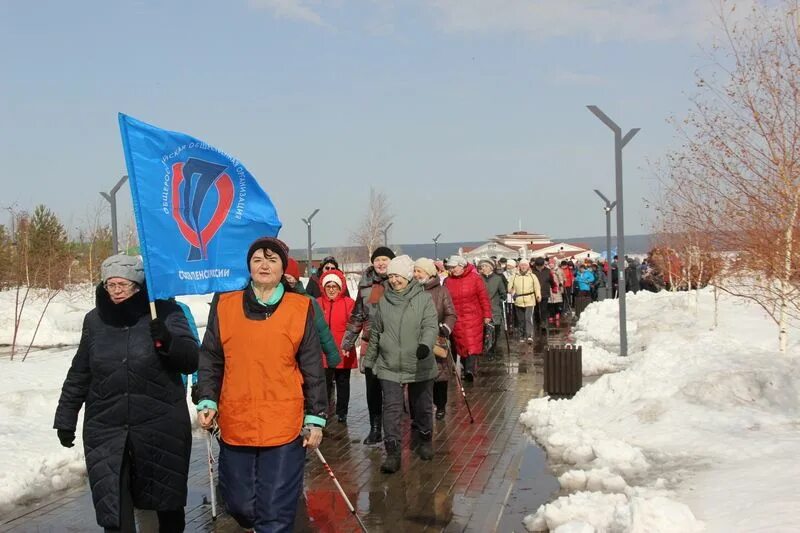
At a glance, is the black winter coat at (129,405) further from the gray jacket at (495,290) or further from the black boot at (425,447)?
the gray jacket at (495,290)

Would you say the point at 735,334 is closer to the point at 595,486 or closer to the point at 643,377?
the point at 643,377

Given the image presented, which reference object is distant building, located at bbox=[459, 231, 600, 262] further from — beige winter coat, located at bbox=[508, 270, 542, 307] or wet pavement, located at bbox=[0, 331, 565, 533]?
wet pavement, located at bbox=[0, 331, 565, 533]

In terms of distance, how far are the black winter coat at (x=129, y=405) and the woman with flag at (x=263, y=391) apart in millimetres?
235

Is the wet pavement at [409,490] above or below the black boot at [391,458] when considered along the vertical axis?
below

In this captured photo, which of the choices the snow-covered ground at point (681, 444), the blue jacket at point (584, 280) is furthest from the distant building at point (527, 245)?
the snow-covered ground at point (681, 444)

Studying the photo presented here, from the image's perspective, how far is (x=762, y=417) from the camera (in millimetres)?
7785

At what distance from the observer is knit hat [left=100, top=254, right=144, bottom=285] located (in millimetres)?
4469

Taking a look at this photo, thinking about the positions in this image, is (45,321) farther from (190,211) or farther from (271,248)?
(271,248)

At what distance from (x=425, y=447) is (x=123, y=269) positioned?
4033mm

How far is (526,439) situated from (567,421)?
0.53m

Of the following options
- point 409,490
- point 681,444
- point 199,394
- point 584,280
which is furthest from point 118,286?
point 584,280

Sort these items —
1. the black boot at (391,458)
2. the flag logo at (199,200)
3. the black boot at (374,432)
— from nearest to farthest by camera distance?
the flag logo at (199,200) → the black boot at (391,458) → the black boot at (374,432)

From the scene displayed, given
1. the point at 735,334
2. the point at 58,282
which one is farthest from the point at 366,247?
the point at 735,334

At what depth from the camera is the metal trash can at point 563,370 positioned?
35.6ft
